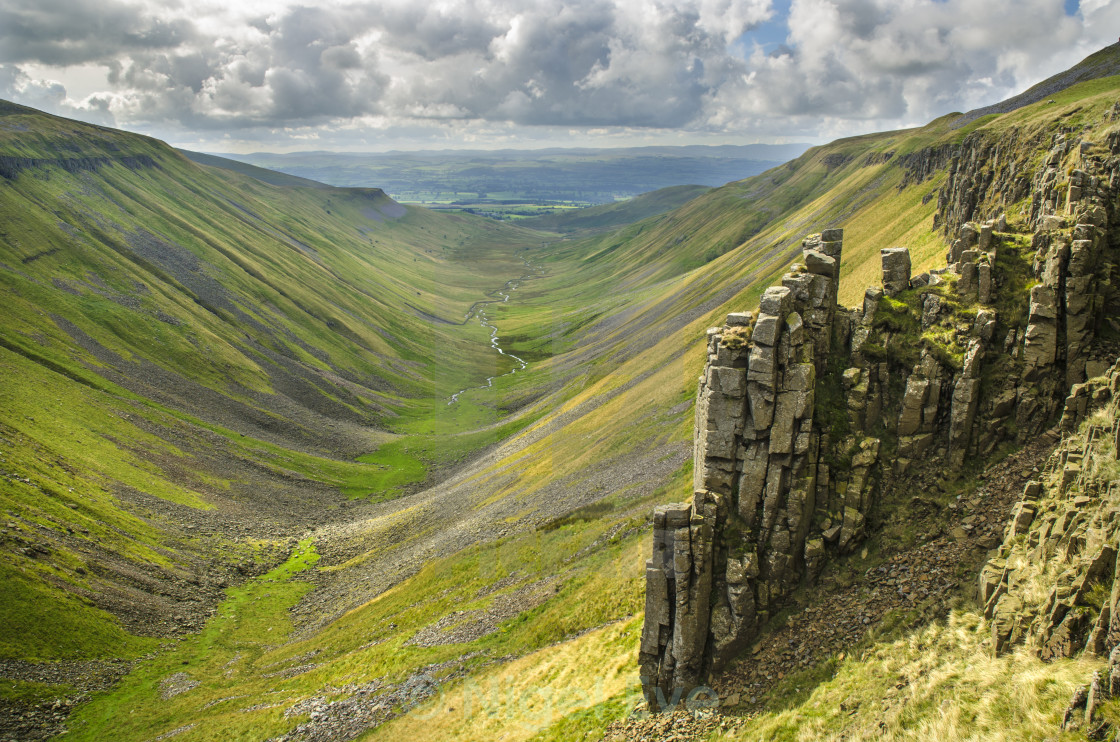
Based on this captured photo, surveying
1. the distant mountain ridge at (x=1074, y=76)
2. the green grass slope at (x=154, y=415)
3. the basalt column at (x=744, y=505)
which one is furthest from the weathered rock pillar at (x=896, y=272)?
the distant mountain ridge at (x=1074, y=76)

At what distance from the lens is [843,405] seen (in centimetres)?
3070

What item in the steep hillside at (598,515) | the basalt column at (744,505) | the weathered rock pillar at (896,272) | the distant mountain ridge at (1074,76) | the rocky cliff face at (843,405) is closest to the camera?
the steep hillside at (598,515)

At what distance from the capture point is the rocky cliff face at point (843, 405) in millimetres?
27969

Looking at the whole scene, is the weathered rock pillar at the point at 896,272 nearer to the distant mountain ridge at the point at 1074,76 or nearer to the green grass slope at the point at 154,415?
the green grass slope at the point at 154,415

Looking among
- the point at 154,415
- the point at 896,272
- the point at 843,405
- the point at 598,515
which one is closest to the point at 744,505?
the point at 843,405

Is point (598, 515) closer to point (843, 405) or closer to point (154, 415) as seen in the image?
point (843, 405)

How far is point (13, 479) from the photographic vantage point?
72438 mm

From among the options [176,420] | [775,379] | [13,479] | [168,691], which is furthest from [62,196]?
[775,379]

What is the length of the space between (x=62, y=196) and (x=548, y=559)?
19987cm

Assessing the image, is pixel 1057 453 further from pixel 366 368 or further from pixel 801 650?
pixel 366 368

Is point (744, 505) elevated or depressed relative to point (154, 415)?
elevated

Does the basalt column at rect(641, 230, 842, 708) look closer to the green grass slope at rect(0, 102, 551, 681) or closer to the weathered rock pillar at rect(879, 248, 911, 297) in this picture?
the weathered rock pillar at rect(879, 248, 911, 297)

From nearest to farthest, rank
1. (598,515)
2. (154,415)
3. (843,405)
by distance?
1. (843,405)
2. (598,515)
3. (154,415)

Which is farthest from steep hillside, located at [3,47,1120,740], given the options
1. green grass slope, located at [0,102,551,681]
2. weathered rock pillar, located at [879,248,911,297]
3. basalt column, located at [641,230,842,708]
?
green grass slope, located at [0,102,551,681]
